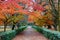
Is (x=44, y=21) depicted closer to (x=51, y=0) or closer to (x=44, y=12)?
(x=44, y=12)

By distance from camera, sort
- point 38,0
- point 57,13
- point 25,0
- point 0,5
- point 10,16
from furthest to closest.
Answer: point 38,0
point 10,16
point 57,13
point 25,0
point 0,5

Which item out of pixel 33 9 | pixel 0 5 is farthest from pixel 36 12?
pixel 0 5

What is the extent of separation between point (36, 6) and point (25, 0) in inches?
186

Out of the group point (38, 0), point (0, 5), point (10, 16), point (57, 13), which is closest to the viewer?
point (0, 5)

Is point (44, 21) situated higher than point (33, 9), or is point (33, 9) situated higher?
point (33, 9)

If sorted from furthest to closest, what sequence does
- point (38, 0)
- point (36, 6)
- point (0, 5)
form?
point (38, 0), point (36, 6), point (0, 5)

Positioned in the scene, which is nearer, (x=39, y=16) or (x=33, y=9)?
(x=33, y=9)

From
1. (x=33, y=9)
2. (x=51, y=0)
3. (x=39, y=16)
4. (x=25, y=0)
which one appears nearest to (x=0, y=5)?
(x=25, y=0)

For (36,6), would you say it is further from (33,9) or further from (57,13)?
(57,13)

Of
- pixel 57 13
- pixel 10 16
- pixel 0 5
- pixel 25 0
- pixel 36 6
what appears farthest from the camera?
pixel 36 6

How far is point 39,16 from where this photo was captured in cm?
2769

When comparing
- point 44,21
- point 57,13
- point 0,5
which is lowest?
point 44,21

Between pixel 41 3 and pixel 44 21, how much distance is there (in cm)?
304

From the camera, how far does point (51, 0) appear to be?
20.6 metres
